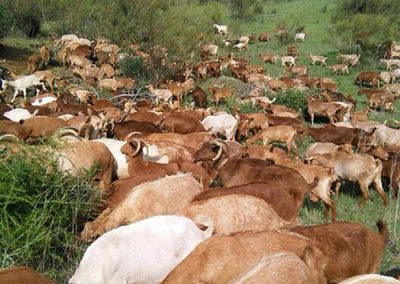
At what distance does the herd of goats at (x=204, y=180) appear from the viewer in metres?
5.05

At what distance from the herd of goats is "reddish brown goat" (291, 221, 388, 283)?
1 cm

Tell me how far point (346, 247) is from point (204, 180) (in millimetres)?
3340

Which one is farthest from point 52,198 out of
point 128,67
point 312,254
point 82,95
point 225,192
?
point 128,67

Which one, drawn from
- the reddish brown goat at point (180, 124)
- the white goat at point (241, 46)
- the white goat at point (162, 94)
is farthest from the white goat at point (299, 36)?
the reddish brown goat at point (180, 124)

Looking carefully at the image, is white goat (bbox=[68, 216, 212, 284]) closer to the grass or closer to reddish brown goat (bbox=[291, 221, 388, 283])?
reddish brown goat (bbox=[291, 221, 388, 283])

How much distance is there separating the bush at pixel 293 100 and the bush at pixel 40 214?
15.5m

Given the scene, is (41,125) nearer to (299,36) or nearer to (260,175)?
(260,175)

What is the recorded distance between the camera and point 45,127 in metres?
10.9

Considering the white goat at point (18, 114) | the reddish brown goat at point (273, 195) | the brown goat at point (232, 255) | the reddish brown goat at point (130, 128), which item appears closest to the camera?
the brown goat at point (232, 255)

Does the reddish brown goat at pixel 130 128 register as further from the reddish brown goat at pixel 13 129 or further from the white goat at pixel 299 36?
the white goat at pixel 299 36

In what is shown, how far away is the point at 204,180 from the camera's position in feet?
28.6

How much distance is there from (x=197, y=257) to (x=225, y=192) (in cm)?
223

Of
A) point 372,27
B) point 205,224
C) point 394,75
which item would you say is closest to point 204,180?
point 205,224

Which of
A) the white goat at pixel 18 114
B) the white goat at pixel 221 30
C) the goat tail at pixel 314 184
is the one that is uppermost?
the goat tail at pixel 314 184
